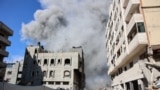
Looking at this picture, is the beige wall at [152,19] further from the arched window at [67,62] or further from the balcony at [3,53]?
the arched window at [67,62]

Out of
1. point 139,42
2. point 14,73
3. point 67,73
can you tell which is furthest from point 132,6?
point 14,73

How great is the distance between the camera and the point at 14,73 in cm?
5934

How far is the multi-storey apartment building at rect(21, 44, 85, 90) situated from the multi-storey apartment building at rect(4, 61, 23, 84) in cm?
607

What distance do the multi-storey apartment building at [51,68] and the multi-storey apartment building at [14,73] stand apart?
607 cm

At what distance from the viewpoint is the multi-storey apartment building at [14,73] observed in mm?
58281

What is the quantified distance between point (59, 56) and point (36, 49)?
793 centimetres

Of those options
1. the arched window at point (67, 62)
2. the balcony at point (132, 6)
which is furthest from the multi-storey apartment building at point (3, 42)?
the balcony at point (132, 6)

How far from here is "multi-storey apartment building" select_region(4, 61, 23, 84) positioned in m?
58.3

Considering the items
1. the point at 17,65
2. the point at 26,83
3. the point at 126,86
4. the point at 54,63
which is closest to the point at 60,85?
the point at 54,63

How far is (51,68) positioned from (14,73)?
1477 centimetres

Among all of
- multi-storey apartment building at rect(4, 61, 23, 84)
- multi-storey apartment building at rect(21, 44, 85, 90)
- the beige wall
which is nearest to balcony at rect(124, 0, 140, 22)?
the beige wall

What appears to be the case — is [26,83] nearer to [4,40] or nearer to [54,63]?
[54,63]

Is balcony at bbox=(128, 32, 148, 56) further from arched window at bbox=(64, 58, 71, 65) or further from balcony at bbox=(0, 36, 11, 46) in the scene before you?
arched window at bbox=(64, 58, 71, 65)

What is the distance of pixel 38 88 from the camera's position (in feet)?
53.2
